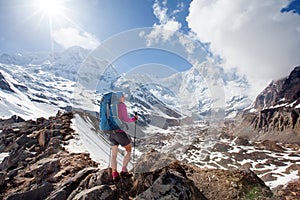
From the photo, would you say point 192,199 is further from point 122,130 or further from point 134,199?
point 122,130

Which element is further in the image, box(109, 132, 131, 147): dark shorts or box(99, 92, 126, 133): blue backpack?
box(109, 132, 131, 147): dark shorts

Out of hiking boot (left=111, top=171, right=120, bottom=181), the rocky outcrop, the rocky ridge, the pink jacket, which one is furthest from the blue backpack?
the rocky outcrop

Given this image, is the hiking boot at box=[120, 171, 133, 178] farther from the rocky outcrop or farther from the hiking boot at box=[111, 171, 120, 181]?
the rocky outcrop

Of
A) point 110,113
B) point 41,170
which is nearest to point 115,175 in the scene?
point 110,113

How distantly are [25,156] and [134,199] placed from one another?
952 centimetres

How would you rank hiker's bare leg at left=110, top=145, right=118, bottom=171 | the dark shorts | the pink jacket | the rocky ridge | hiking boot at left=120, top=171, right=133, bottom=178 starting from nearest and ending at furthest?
the rocky ridge, the pink jacket, the dark shorts, hiker's bare leg at left=110, top=145, right=118, bottom=171, hiking boot at left=120, top=171, right=133, bottom=178

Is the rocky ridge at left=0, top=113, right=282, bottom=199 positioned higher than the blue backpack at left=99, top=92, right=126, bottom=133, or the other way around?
the blue backpack at left=99, top=92, right=126, bottom=133

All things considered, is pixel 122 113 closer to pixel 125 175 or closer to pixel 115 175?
pixel 115 175

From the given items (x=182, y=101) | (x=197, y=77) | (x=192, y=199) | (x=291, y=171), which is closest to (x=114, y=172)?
(x=192, y=199)

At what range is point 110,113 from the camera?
26.3ft

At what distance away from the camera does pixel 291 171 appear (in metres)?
98.4

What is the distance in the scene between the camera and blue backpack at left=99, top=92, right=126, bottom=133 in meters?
7.88

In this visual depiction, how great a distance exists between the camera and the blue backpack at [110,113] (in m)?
7.88

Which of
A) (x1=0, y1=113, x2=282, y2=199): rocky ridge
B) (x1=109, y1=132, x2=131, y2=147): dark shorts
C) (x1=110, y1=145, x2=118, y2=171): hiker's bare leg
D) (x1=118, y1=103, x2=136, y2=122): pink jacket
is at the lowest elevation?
(x1=0, y1=113, x2=282, y2=199): rocky ridge
